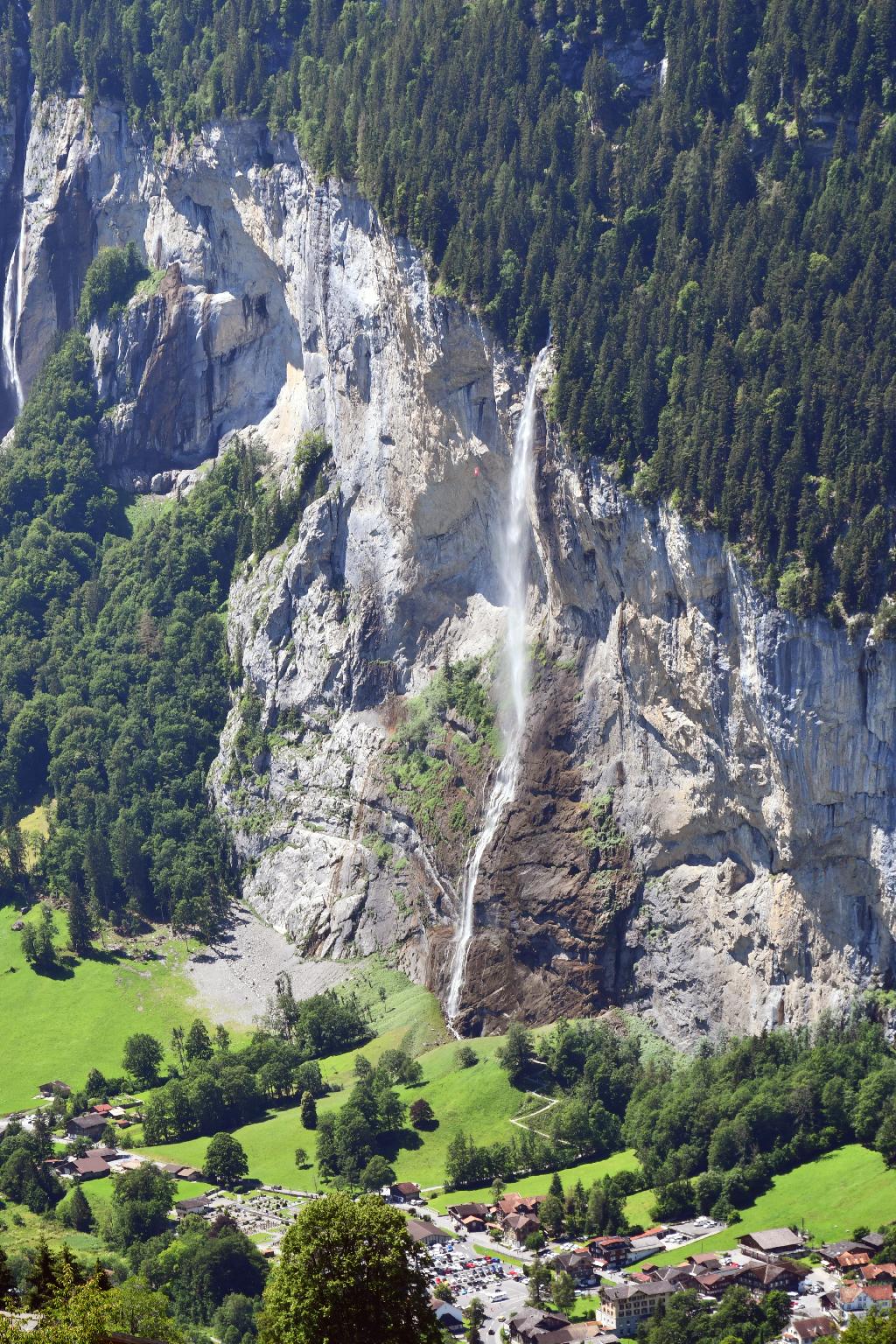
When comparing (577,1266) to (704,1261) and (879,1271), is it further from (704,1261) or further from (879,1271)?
(879,1271)

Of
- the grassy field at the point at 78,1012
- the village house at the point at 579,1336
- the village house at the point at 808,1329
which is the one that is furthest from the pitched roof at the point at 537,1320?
the grassy field at the point at 78,1012

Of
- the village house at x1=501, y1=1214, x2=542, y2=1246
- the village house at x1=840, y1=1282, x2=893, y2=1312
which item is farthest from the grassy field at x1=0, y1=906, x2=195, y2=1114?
the village house at x1=840, y1=1282, x2=893, y2=1312

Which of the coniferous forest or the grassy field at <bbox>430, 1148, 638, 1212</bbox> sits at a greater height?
the coniferous forest

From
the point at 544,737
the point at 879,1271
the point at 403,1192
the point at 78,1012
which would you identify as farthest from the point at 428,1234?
the point at 78,1012

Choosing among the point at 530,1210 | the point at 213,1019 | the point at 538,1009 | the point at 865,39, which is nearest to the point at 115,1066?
the point at 213,1019

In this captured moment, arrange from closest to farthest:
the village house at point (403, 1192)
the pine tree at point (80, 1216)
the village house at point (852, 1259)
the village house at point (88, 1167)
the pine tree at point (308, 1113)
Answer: the village house at point (852, 1259) → the village house at point (403, 1192) → the pine tree at point (80, 1216) → the village house at point (88, 1167) → the pine tree at point (308, 1113)

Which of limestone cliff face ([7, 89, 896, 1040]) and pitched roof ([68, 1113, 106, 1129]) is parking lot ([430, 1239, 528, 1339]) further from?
pitched roof ([68, 1113, 106, 1129])

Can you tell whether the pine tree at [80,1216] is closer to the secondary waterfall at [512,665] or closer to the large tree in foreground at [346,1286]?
the secondary waterfall at [512,665]
